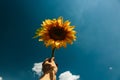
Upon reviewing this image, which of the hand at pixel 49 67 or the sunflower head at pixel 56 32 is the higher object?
the sunflower head at pixel 56 32

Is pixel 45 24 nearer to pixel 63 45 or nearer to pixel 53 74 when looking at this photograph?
pixel 63 45

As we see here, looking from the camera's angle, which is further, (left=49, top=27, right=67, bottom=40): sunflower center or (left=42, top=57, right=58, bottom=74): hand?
(left=49, top=27, right=67, bottom=40): sunflower center

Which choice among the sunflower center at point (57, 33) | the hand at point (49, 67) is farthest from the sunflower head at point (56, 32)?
the hand at point (49, 67)

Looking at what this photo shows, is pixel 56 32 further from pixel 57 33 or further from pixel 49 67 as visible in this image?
pixel 49 67

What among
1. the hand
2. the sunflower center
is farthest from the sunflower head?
the hand

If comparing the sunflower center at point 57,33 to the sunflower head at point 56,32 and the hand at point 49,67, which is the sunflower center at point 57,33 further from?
the hand at point 49,67

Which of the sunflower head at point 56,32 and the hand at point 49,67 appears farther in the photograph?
the sunflower head at point 56,32

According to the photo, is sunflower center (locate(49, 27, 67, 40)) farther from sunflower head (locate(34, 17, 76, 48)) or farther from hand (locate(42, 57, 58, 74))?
hand (locate(42, 57, 58, 74))

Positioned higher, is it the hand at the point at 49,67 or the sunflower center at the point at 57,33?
the sunflower center at the point at 57,33
